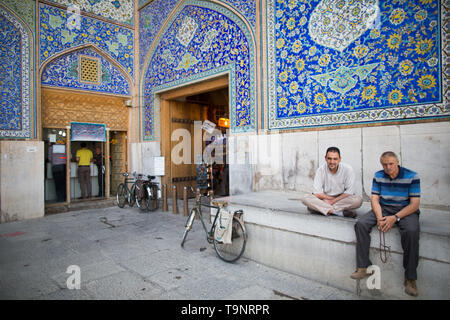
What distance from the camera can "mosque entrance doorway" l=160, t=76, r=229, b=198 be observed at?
8.90 meters

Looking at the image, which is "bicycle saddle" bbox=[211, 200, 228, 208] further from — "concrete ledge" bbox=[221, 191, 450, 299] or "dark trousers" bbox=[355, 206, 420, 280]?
"dark trousers" bbox=[355, 206, 420, 280]

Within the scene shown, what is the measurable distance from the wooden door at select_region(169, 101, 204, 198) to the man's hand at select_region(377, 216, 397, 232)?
6741 millimetres

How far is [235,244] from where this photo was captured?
436 centimetres

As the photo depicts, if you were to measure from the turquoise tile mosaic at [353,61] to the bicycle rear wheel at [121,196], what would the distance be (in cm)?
486

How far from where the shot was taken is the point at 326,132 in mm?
4934

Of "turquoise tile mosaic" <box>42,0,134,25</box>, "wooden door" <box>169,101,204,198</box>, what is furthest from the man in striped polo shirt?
"turquoise tile mosaic" <box>42,0,134,25</box>

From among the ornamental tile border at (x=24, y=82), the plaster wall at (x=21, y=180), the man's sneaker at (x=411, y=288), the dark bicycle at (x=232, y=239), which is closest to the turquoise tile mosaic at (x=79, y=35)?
the ornamental tile border at (x=24, y=82)

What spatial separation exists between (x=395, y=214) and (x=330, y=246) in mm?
790

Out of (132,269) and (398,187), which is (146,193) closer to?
(132,269)

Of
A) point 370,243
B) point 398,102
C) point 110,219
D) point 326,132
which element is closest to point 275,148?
point 326,132

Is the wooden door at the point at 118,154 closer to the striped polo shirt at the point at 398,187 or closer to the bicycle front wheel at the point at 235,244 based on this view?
the bicycle front wheel at the point at 235,244

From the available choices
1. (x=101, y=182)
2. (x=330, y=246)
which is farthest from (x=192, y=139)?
(x=330, y=246)
